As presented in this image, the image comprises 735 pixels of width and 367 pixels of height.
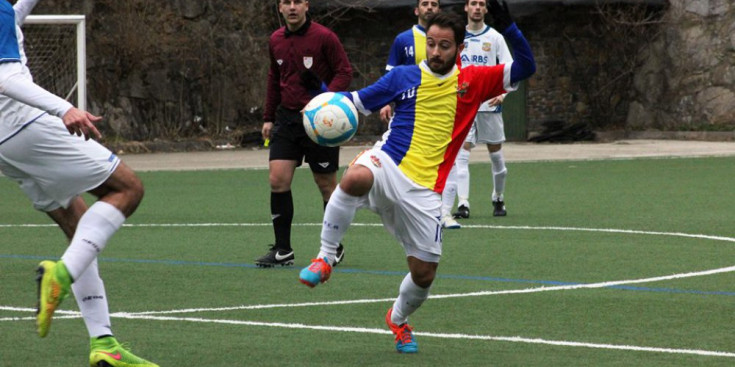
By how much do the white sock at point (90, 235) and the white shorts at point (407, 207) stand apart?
1409 mm

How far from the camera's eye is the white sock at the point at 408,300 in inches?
271

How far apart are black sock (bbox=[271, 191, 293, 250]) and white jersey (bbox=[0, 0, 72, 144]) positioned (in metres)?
4.24

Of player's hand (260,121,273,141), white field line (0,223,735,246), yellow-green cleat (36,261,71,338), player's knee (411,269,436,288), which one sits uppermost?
yellow-green cleat (36,261,71,338)

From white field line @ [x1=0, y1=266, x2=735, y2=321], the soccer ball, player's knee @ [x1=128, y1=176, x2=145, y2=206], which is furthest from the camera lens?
white field line @ [x1=0, y1=266, x2=735, y2=321]

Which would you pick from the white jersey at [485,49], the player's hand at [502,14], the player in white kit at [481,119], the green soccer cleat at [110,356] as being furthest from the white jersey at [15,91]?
the white jersey at [485,49]

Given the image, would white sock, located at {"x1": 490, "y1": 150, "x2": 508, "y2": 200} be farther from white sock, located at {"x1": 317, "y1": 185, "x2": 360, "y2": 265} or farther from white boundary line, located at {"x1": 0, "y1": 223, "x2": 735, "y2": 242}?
white sock, located at {"x1": 317, "y1": 185, "x2": 360, "y2": 265}

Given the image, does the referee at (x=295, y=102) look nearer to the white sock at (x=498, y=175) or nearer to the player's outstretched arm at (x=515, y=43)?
the player's outstretched arm at (x=515, y=43)

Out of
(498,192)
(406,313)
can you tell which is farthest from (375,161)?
(498,192)

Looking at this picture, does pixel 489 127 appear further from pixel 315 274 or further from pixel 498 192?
pixel 315 274

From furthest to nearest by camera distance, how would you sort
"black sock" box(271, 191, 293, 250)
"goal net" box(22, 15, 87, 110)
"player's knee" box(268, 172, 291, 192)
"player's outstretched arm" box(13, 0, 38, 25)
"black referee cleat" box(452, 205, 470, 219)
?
"goal net" box(22, 15, 87, 110), "black referee cleat" box(452, 205, 470, 219), "player's knee" box(268, 172, 291, 192), "black sock" box(271, 191, 293, 250), "player's outstretched arm" box(13, 0, 38, 25)

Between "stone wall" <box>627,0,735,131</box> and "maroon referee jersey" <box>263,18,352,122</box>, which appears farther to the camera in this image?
"stone wall" <box>627,0,735,131</box>

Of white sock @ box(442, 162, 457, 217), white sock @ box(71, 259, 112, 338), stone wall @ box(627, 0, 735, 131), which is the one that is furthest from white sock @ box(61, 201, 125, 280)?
stone wall @ box(627, 0, 735, 131)

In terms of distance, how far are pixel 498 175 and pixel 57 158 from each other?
8.74 meters

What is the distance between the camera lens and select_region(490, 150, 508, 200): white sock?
1445cm
